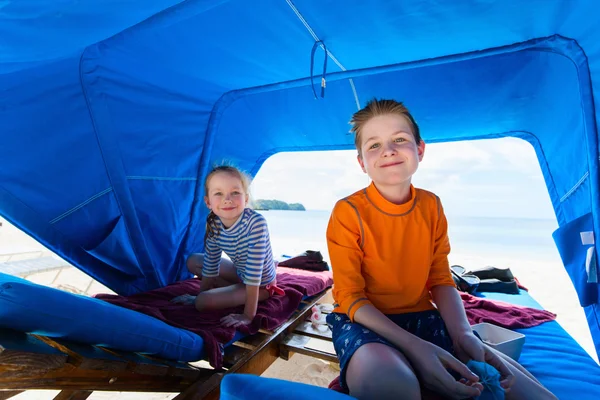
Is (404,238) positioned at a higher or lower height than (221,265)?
higher

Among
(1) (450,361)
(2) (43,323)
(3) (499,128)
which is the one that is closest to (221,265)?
(2) (43,323)

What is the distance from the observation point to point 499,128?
2861mm

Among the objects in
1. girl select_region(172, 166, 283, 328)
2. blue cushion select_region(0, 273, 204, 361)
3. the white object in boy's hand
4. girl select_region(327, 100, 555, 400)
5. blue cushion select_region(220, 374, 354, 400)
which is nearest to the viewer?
blue cushion select_region(220, 374, 354, 400)

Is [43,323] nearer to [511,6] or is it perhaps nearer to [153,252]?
[153,252]

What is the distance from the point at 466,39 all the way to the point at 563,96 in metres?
0.71

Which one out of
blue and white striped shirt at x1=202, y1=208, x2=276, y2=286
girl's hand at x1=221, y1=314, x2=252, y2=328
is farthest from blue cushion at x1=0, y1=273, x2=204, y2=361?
blue and white striped shirt at x1=202, y1=208, x2=276, y2=286

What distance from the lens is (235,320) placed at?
173cm

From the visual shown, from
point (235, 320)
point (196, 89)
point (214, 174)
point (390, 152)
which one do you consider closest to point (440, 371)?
point (390, 152)

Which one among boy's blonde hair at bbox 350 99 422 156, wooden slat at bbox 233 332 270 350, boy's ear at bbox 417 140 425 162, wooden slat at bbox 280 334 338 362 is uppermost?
boy's blonde hair at bbox 350 99 422 156

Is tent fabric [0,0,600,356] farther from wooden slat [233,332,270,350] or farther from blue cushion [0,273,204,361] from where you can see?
wooden slat [233,332,270,350]

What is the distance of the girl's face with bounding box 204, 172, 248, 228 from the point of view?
6.30ft

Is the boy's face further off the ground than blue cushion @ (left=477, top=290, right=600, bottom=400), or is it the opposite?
the boy's face

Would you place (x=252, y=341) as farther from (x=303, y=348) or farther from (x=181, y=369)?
(x=181, y=369)

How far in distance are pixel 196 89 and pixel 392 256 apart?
6.76 feet
